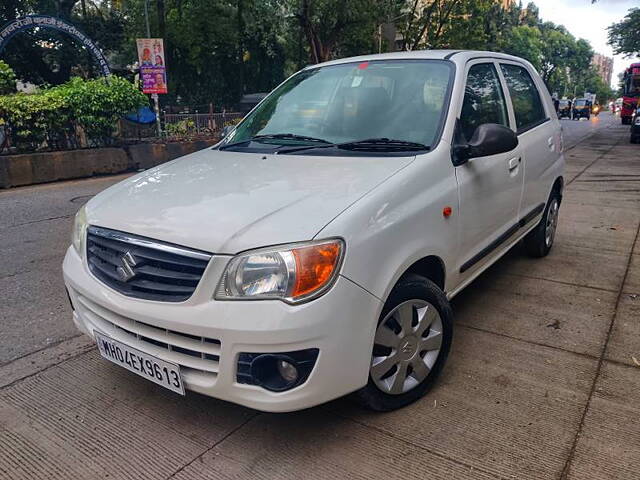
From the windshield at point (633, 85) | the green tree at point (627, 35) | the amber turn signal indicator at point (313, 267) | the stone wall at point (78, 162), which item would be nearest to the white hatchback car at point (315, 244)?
the amber turn signal indicator at point (313, 267)

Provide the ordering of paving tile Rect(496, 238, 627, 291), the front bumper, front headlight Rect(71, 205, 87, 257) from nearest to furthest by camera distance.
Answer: the front bumper
front headlight Rect(71, 205, 87, 257)
paving tile Rect(496, 238, 627, 291)

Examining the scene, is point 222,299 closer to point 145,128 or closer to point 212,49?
point 145,128

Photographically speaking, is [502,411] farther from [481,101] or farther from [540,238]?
[540,238]

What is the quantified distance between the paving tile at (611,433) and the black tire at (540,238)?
1998 mm

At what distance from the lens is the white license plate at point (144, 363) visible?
2.21 meters

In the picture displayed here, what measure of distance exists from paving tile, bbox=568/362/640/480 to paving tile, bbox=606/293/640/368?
0.63 ft

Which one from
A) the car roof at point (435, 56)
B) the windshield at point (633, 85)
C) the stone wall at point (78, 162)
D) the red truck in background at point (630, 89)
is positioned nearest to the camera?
the car roof at point (435, 56)

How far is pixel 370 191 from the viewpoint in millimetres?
2344

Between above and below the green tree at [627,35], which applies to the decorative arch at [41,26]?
below

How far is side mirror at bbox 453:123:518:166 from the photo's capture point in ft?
9.43

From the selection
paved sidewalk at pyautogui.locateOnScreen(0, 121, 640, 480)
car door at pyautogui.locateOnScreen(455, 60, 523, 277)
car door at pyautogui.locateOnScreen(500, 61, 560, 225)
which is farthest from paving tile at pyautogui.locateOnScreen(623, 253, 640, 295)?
car door at pyautogui.locateOnScreen(455, 60, 523, 277)

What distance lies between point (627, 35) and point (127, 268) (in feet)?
137

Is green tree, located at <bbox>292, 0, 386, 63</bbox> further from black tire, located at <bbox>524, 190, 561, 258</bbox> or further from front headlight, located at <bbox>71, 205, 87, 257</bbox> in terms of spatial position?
front headlight, located at <bbox>71, 205, 87, 257</bbox>

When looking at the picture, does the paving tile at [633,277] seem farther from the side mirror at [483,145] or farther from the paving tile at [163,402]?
the paving tile at [163,402]
